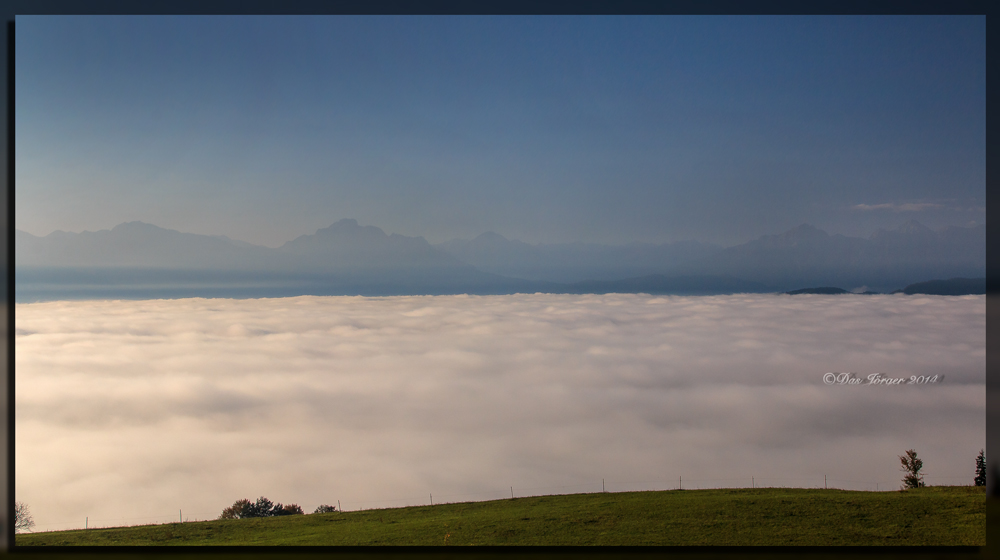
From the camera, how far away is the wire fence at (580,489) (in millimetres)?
9727

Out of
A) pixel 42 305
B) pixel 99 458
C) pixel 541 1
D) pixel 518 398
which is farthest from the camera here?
pixel 518 398

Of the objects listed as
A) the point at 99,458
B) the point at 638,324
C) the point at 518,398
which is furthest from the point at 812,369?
the point at 99,458

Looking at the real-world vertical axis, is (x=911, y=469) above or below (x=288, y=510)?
above

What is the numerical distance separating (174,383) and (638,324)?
1042cm

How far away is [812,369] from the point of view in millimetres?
9617

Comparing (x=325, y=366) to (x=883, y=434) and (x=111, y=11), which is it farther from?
(x=883, y=434)

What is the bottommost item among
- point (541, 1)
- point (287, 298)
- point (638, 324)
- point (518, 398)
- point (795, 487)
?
point (795, 487)

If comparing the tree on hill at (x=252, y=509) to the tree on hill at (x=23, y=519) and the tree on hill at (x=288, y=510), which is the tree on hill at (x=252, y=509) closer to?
the tree on hill at (x=288, y=510)

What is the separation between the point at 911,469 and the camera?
10609 mm

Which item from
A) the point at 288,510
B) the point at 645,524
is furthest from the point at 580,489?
the point at 288,510

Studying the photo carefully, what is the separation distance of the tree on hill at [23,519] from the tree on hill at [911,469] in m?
16.9

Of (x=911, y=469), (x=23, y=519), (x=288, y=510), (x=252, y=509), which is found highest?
(x=23, y=519)

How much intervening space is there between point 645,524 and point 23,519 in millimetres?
11017

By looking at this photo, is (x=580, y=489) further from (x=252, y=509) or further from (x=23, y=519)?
(x=23, y=519)
